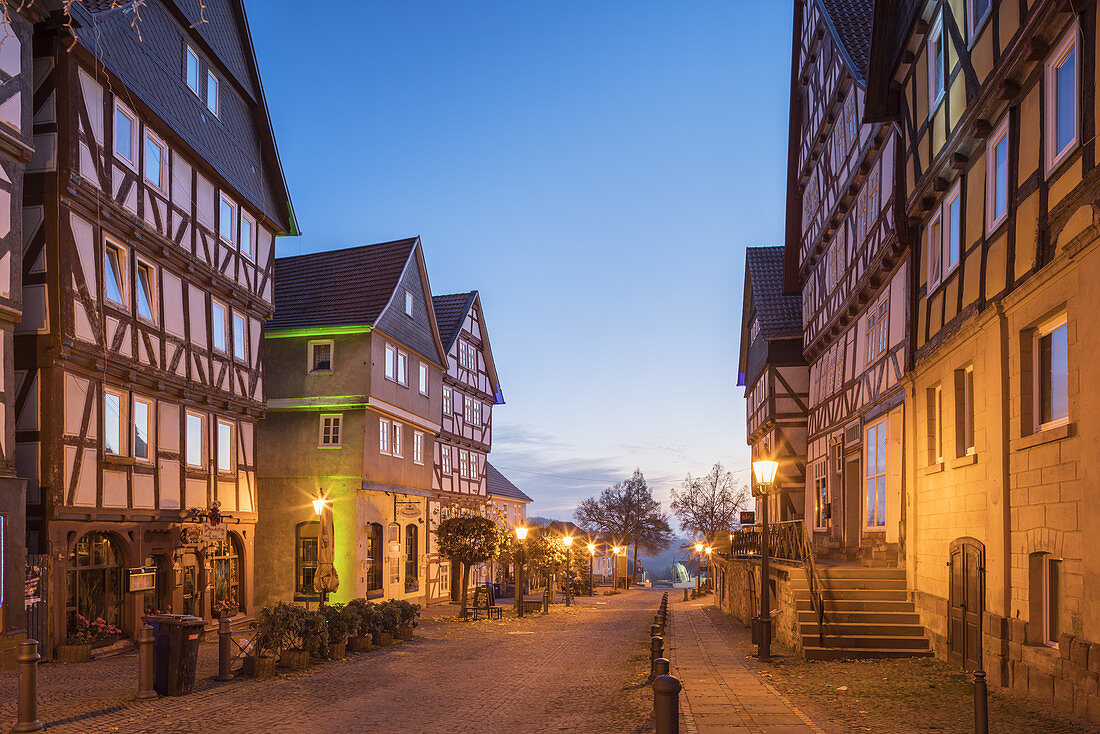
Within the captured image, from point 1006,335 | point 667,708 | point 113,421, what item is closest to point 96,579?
point 113,421

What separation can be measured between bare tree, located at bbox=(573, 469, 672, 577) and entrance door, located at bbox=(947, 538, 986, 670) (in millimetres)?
75748

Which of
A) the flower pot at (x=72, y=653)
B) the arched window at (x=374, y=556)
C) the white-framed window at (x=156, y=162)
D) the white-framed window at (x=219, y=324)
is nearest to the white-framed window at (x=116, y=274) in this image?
the white-framed window at (x=156, y=162)

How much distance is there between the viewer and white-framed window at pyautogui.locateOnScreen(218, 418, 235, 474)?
24.3 metres

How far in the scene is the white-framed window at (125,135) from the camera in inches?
764

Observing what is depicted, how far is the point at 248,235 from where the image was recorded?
2644 cm

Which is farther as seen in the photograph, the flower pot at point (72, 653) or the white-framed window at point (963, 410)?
the flower pot at point (72, 653)

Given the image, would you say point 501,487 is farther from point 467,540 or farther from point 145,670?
point 145,670

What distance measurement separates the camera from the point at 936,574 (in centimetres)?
1630

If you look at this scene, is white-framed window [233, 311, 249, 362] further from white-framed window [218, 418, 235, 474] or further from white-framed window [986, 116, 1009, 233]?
white-framed window [986, 116, 1009, 233]

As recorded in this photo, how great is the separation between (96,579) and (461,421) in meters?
25.9

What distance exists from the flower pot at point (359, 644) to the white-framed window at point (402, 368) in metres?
15.2

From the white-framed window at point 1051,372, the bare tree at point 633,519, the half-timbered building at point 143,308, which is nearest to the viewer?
the white-framed window at point 1051,372

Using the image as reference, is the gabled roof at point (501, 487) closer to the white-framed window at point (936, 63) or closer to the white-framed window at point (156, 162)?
the white-framed window at point (156, 162)

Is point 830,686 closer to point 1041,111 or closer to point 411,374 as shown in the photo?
point 1041,111
